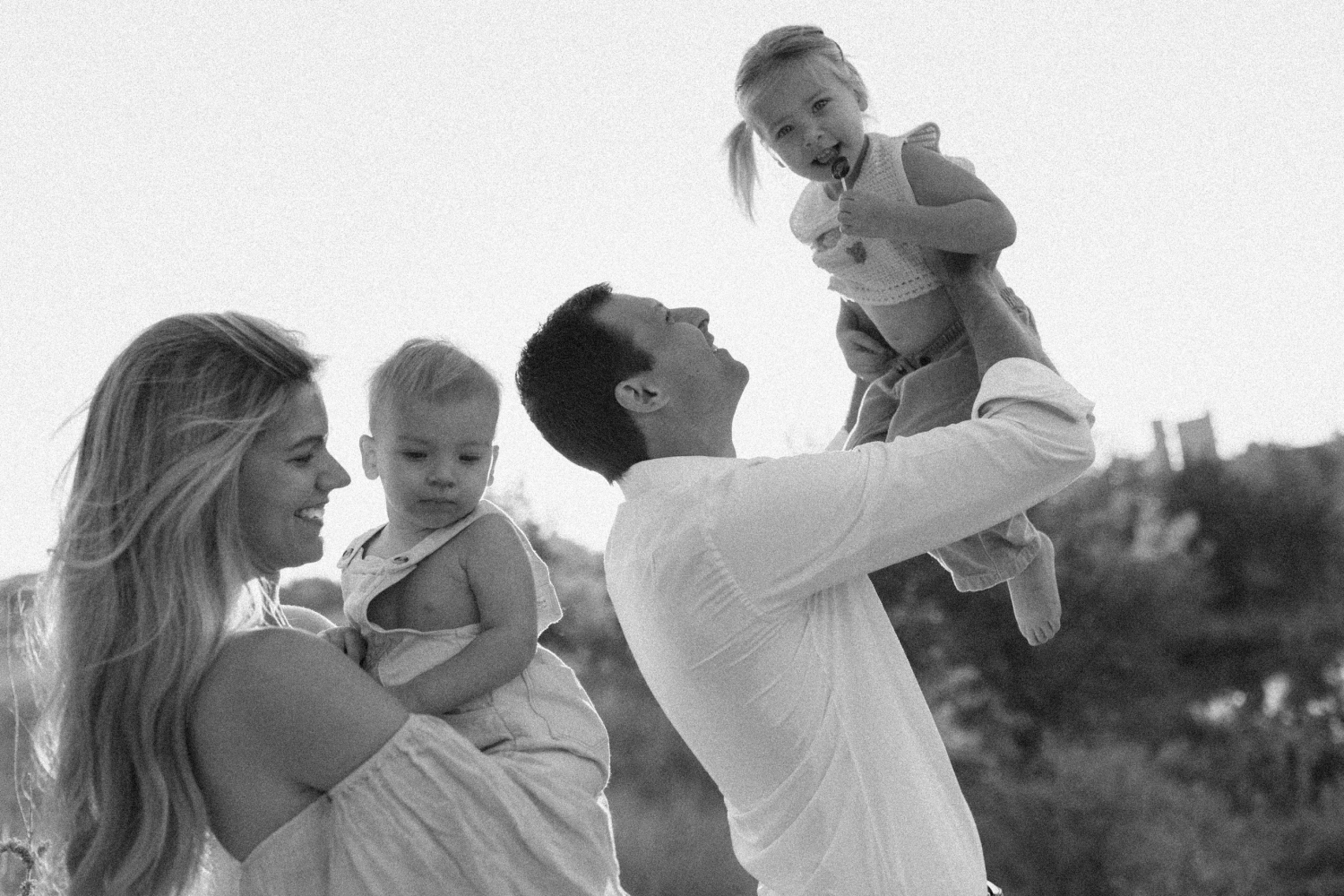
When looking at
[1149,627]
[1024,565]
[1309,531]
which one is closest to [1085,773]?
[1149,627]

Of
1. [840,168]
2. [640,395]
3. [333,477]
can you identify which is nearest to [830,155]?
[840,168]

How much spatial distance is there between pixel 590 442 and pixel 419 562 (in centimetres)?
40

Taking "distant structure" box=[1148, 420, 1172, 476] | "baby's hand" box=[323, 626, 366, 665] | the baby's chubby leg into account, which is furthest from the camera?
"distant structure" box=[1148, 420, 1172, 476]

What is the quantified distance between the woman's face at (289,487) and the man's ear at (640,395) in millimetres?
607

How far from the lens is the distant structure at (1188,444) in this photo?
30641 millimetres

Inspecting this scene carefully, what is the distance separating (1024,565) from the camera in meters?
3.28

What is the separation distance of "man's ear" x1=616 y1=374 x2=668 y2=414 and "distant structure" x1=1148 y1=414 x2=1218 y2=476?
94.8 feet

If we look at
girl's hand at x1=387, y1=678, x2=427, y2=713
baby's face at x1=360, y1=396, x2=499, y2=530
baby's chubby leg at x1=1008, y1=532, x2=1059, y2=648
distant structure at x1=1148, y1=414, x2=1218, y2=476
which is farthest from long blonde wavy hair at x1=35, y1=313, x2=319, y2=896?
distant structure at x1=1148, y1=414, x2=1218, y2=476

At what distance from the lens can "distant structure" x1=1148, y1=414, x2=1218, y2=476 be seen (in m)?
30.6

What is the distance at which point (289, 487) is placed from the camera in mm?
2410

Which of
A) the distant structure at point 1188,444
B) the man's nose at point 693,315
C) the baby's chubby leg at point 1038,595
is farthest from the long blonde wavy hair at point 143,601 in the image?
the distant structure at point 1188,444

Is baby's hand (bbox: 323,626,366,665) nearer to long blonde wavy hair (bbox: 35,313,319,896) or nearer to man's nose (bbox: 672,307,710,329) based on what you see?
long blonde wavy hair (bbox: 35,313,319,896)

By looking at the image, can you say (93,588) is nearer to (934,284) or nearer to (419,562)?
(419,562)

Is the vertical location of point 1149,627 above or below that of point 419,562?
below
